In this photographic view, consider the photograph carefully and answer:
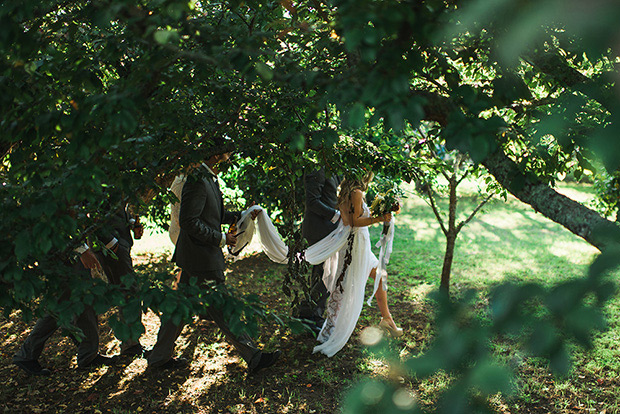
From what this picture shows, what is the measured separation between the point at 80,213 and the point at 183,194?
1529 mm

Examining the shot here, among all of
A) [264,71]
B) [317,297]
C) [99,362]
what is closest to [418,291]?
[317,297]

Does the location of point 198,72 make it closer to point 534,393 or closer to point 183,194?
point 183,194

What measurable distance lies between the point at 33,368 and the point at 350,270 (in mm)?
3214

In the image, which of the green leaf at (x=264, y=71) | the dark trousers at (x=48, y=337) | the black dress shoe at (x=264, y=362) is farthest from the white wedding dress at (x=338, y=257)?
the green leaf at (x=264, y=71)

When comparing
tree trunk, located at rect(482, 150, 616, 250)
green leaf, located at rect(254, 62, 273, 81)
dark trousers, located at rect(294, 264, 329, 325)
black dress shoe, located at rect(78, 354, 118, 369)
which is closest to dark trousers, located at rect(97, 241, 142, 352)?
black dress shoe, located at rect(78, 354, 118, 369)

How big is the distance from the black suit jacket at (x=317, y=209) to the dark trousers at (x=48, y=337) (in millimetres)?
2426

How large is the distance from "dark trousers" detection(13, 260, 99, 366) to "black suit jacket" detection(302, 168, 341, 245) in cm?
243

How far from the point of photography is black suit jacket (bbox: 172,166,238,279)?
4504 millimetres

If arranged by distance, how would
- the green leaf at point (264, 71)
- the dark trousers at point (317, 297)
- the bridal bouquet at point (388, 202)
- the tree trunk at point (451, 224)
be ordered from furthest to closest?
Answer: the tree trunk at point (451, 224), the dark trousers at point (317, 297), the bridal bouquet at point (388, 202), the green leaf at point (264, 71)

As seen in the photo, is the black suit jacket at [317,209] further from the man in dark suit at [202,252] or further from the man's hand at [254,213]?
the man in dark suit at [202,252]

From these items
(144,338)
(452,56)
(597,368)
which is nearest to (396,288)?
(597,368)

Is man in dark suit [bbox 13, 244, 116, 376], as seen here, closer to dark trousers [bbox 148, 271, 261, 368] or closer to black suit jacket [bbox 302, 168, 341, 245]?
dark trousers [bbox 148, 271, 261, 368]

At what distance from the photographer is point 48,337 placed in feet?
15.5

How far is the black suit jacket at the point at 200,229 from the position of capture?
450 cm
